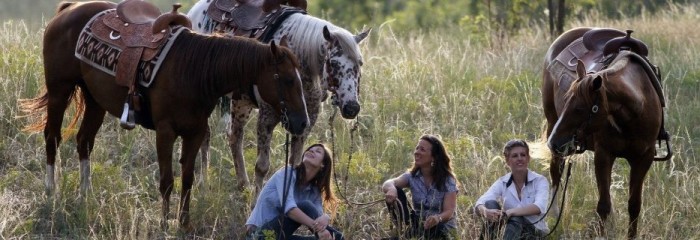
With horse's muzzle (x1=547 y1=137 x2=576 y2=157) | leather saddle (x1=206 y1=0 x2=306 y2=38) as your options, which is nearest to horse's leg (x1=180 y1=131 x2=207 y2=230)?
leather saddle (x1=206 y1=0 x2=306 y2=38)

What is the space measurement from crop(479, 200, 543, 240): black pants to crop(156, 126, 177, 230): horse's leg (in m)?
1.96

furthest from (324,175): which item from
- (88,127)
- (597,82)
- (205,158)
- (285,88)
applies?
(88,127)

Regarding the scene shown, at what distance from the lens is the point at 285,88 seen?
6426 millimetres

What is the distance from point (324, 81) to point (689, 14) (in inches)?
389

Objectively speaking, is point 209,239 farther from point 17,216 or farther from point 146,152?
point 146,152

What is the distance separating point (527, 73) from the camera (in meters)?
11.4

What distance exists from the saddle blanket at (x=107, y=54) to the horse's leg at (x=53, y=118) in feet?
1.15

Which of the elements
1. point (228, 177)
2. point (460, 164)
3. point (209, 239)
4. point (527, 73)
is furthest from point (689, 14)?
point (209, 239)

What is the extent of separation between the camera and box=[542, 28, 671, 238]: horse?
6.25 meters

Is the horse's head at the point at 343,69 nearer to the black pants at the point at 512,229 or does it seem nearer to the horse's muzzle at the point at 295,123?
the horse's muzzle at the point at 295,123

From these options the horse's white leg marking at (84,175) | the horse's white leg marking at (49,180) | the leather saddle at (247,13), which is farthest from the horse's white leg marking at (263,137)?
the horse's white leg marking at (49,180)

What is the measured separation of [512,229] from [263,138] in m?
1.94

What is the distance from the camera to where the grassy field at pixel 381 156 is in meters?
7.16

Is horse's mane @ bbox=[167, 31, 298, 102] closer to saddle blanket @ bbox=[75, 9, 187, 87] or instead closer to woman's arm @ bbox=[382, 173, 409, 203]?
saddle blanket @ bbox=[75, 9, 187, 87]
